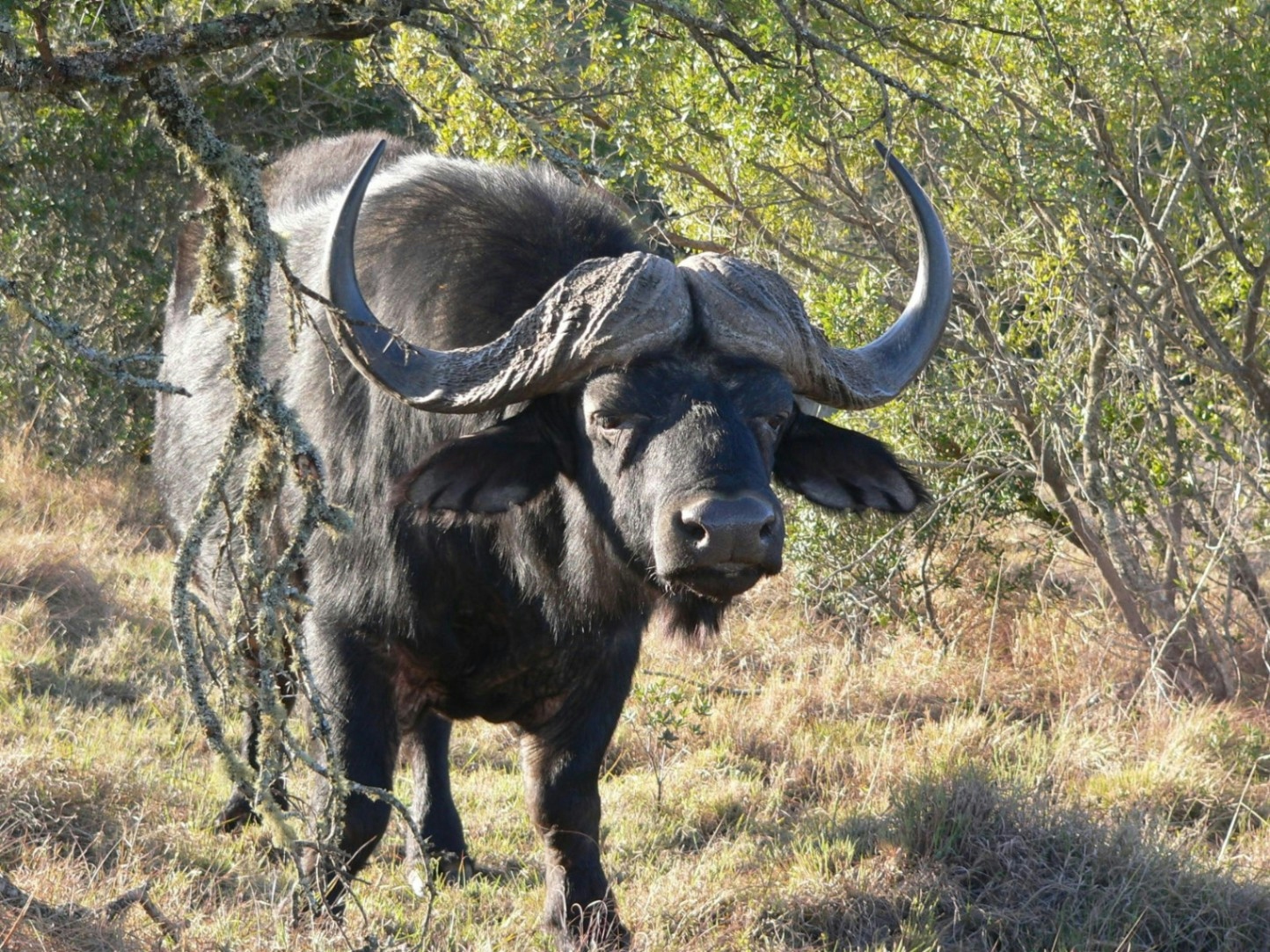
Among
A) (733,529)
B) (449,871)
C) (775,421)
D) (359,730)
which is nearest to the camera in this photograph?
(733,529)

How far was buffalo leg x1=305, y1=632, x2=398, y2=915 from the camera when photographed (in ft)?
14.0

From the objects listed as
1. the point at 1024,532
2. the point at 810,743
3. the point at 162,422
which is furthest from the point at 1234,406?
the point at 162,422

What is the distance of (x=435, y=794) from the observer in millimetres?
5020

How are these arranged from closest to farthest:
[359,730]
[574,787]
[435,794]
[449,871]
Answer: [359,730] < [574,787] < [449,871] < [435,794]

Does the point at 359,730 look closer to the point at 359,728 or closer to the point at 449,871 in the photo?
the point at 359,728

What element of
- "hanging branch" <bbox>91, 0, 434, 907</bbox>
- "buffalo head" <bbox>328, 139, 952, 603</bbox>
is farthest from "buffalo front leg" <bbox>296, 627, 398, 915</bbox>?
"hanging branch" <bbox>91, 0, 434, 907</bbox>

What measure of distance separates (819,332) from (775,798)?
1.89 meters

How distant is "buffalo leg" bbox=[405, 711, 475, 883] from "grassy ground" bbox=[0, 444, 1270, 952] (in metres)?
0.14

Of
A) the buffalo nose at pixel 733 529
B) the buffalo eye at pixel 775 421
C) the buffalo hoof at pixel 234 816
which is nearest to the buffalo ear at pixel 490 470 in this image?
the buffalo eye at pixel 775 421

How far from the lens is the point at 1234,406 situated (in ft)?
21.0

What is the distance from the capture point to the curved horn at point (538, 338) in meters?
3.64

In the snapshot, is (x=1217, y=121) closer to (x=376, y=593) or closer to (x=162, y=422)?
(x=376, y=593)

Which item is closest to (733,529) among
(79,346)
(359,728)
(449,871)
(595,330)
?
(595,330)

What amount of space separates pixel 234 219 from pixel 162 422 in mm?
3936
